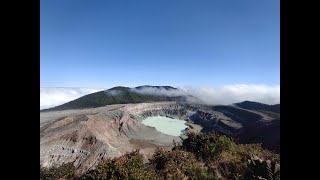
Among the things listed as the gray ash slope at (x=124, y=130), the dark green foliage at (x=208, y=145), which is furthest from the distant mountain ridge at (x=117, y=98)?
the dark green foliage at (x=208, y=145)

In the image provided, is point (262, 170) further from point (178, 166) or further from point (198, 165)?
point (178, 166)

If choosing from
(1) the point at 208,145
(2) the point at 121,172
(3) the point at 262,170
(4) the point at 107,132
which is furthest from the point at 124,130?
(3) the point at 262,170

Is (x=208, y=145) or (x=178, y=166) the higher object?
(x=208, y=145)

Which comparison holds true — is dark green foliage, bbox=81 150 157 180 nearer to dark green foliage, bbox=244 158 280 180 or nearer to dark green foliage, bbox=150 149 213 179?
dark green foliage, bbox=150 149 213 179

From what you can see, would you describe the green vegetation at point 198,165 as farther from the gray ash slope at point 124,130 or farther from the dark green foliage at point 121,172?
the gray ash slope at point 124,130

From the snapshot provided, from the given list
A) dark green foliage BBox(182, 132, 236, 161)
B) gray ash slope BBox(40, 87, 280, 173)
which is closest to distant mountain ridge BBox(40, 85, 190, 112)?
gray ash slope BBox(40, 87, 280, 173)
